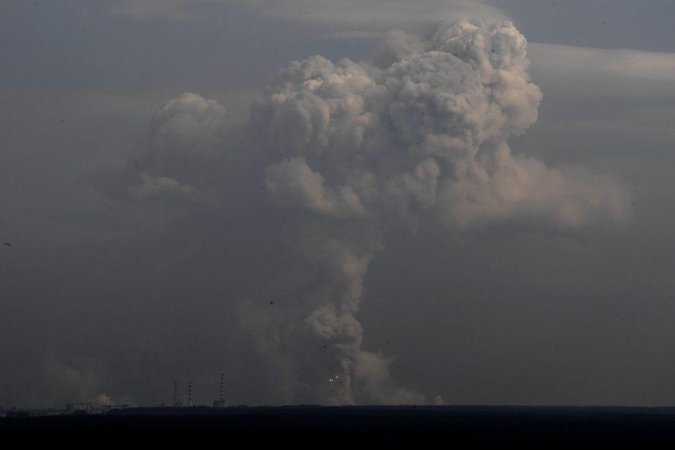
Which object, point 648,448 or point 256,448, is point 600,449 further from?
point 256,448

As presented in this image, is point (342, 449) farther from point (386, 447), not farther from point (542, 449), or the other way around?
point (542, 449)

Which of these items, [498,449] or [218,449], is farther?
[498,449]

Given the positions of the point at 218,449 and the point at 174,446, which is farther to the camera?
the point at 174,446

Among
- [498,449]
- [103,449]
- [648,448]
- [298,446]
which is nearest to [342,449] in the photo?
[298,446]

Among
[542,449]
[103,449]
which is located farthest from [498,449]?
[103,449]

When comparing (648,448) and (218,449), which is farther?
(648,448)

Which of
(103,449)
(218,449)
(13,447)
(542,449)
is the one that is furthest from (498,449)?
(13,447)

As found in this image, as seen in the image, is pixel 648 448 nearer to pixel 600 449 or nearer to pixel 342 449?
pixel 600 449
